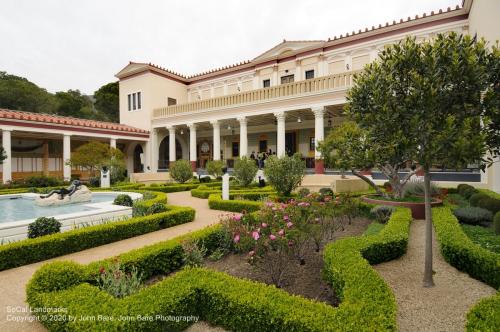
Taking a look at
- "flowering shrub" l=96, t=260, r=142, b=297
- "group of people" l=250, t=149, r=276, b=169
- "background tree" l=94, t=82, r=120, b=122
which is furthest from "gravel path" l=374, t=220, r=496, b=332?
"background tree" l=94, t=82, r=120, b=122

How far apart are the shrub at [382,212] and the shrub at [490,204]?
2.49 m

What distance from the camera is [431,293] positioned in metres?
3.73

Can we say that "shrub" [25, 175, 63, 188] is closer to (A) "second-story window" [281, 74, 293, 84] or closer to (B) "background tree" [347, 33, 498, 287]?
(A) "second-story window" [281, 74, 293, 84]

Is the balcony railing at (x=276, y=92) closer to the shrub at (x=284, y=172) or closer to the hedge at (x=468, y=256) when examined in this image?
the shrub at (x=284, y=172)

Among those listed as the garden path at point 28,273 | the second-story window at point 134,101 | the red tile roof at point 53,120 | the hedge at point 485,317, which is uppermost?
the second-story window at point 134,101

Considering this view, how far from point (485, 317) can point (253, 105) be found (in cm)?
1777

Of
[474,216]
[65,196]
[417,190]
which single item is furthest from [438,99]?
[65,196]

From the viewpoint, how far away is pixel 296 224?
495 cm

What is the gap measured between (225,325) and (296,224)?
2.36m

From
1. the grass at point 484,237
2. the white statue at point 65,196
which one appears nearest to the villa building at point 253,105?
the grass at point 484,237

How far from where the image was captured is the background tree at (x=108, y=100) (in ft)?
135

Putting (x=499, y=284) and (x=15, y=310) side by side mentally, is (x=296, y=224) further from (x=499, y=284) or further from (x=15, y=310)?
(x=15, y=310)

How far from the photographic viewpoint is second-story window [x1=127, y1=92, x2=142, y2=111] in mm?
25744

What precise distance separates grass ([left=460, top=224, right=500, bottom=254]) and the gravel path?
33.5 inches
